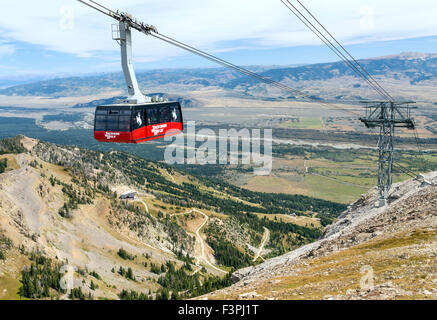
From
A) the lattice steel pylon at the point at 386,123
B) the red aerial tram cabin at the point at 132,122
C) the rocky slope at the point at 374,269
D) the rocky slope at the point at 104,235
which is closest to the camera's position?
the rocky slope at the point at 374,269

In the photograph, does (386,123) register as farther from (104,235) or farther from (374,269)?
(104,235)

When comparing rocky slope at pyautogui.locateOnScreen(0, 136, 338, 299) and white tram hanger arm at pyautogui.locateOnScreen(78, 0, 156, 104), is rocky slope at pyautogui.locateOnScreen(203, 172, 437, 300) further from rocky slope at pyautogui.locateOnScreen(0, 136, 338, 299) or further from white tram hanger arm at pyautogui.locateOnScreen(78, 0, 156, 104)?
rocky slope at pyautogui.locateOnScreen(0, 136, 338, 299)

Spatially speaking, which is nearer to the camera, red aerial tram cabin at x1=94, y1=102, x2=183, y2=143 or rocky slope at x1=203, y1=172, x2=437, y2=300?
rocky slope at x1=203, y1=172, x2=437, y2=300

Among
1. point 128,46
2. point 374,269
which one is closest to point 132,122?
point 128,46

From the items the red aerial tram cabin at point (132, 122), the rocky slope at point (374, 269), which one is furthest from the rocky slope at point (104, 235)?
the red aerial tram cabin at point (132, 122)

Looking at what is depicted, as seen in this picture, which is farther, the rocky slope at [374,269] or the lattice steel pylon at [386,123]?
the lattice steel pylon at [386,123]

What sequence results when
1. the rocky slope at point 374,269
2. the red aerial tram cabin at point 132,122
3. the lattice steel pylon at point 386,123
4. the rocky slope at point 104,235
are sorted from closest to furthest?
the rocky slope at point 374,269 < the red aerial tram cabin at point 132,122 < the lattice steel pylon at point 386,123 < the rocky slope at point 104,235

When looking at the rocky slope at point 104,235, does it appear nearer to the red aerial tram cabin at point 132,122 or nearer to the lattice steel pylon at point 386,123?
the lattice steel pylon at point 386,123

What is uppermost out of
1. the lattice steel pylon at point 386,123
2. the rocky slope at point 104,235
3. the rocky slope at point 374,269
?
the lattice steel pylon at point 386,123

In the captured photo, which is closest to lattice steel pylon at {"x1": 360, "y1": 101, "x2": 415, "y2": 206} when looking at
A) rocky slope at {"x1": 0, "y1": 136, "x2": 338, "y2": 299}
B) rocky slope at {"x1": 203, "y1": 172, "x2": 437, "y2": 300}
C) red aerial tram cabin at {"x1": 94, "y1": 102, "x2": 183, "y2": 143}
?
rocky slope at {"x1": 203, "y1": 172, "x2": 437, "y2": 300}
